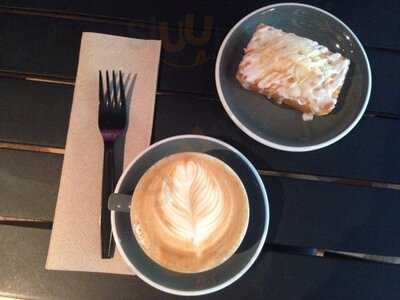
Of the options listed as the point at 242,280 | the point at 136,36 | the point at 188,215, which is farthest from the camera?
the point at 136,36

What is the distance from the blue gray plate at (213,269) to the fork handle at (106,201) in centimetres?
2

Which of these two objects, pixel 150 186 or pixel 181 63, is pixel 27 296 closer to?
pixel 150 186

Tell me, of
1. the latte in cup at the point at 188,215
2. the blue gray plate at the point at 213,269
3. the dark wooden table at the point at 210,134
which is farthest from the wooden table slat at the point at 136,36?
the latte in cup at the point at 188,215

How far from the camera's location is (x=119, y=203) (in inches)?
26.3

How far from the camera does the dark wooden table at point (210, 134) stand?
70 cm

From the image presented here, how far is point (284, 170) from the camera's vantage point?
750 mm

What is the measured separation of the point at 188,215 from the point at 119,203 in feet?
0.47

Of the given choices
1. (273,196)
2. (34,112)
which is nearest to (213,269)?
(273,196)

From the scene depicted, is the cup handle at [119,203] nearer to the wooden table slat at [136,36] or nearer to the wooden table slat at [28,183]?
the wooden table slat at [28,183]

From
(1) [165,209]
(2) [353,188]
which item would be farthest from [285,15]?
(1) [165,209]

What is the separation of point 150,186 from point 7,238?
0.98 feet

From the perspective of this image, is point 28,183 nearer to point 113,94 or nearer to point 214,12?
point 113,94

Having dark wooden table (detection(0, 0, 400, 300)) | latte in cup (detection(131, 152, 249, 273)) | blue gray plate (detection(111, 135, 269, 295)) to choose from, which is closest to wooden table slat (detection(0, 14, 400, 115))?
dark wooden table (detection(0, 0, 400, 300))

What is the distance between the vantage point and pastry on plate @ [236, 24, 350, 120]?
0.73m
